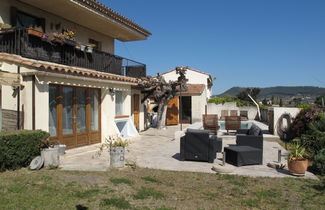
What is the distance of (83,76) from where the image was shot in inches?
485

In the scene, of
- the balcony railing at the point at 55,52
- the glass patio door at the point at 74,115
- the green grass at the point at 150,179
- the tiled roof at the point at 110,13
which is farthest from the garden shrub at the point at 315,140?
the tiled roof at the point at 110,13

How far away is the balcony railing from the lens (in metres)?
10.6

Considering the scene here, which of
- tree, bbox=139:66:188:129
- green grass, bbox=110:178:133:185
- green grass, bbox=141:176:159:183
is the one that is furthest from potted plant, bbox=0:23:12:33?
tree, bbox=139:66:188:129

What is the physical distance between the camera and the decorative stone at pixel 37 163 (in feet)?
28.1

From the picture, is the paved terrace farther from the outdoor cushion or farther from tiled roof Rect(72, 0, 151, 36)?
tiled roof Rect(72, 0, 151, 36)

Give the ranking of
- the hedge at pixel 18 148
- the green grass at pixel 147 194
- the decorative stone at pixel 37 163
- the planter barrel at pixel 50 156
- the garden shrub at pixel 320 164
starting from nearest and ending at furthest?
1. the green grass at pixel 147 194
2. the hedge at pixel 18 148
3. the decorative stone at pixel 37 163
4. the garden shrub at pixel 320 164
5. the planter barrel at pixel 50 156

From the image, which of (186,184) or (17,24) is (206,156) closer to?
(186,184)

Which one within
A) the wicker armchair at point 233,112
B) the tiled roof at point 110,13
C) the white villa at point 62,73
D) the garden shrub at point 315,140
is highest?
the tiled roof at point 110,13

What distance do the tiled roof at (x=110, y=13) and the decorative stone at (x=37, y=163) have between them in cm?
862

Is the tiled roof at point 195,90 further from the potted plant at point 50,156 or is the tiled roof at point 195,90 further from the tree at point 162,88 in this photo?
the potted plant at point 50,156

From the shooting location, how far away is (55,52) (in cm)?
1238

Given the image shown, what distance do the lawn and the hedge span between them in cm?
41

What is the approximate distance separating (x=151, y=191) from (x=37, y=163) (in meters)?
4.38

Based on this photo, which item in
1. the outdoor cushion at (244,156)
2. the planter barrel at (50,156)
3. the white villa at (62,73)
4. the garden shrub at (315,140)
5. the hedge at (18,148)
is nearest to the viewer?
the hedge at (18,148)
